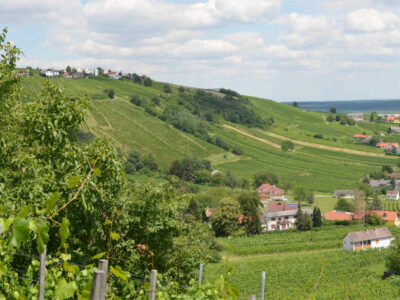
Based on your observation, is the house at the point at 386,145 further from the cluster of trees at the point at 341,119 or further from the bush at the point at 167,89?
the bush at the point at 167,89

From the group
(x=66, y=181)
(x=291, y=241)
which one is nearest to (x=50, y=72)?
(x=291, y=241)

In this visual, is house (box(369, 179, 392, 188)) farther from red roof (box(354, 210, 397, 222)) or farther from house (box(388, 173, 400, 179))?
red roof (box(354, 210, 397, 222))

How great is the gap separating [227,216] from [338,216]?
63.0 ft

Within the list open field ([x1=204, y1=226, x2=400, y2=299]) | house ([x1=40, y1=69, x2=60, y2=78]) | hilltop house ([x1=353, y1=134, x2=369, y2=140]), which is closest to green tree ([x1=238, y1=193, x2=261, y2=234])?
open field ([x1=204, y1=226, x2=400, y2=299])

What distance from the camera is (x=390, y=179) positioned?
91.0 m

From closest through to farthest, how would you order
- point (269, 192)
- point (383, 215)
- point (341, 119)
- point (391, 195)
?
point (383, 215) → point (269, 192) → point (391, 195) → point (341, 119)

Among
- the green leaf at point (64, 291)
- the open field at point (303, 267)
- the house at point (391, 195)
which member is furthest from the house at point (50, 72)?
the green leaf at point (64, 291)

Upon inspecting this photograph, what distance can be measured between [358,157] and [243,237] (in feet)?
210

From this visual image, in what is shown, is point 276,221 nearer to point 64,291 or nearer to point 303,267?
point 303,267

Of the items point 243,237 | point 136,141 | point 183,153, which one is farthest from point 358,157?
point 243,237

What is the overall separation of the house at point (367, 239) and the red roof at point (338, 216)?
28.1 feet

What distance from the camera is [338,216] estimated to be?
62.8 meters

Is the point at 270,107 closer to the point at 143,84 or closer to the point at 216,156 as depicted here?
the point at 143,84

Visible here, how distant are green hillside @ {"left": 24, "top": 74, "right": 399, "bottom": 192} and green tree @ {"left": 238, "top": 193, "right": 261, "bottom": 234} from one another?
98.5 feet
